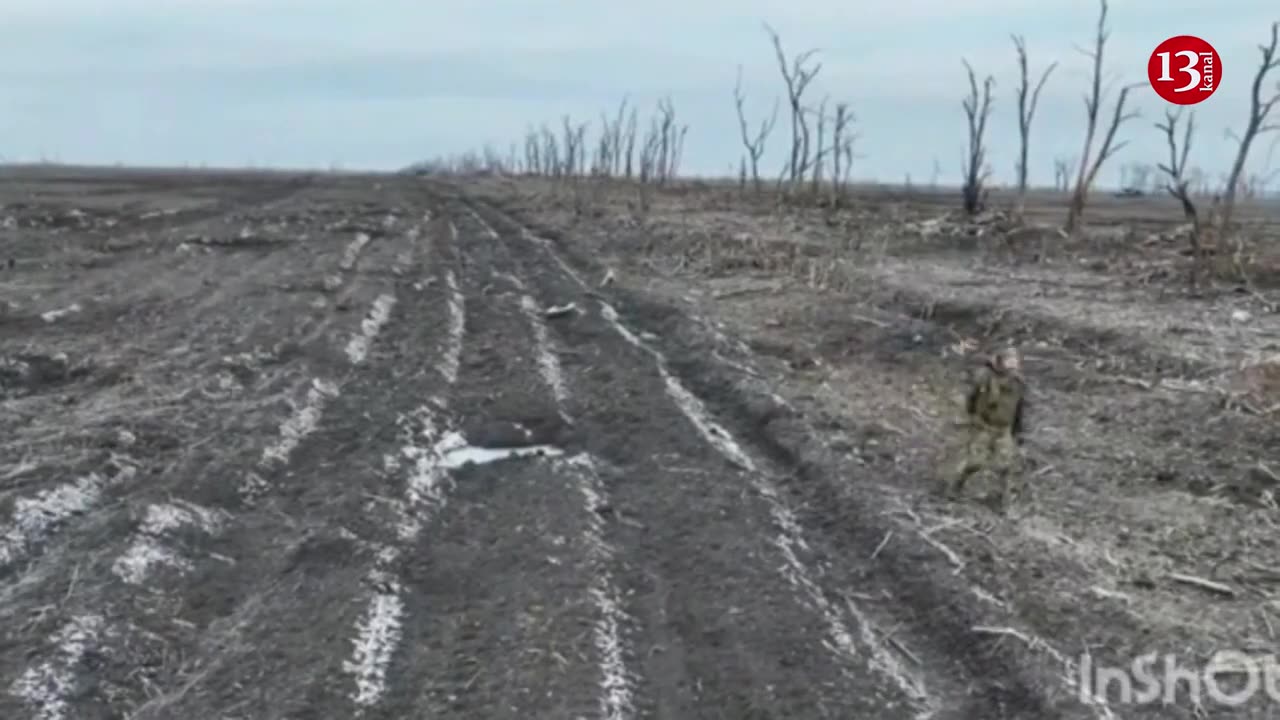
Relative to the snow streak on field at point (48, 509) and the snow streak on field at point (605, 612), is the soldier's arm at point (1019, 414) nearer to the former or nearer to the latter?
the snow streak on field at point (605, 612)

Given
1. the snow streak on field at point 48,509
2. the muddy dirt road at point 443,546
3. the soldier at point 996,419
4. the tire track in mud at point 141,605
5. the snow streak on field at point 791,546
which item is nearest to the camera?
the tire track in mud at point 141,605

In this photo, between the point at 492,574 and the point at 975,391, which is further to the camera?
the point at 975,391

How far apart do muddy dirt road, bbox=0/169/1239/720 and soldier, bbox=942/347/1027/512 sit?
23.3 inches

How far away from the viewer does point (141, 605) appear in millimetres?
5391

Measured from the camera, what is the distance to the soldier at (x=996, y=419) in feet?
22.5

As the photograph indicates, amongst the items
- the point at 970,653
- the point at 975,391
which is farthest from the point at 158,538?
the point at 975,391

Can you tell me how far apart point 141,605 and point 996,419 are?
4118 millimetres

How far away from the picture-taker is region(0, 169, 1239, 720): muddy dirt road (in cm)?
474

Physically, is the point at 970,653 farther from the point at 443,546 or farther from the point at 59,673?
the point at 59,673

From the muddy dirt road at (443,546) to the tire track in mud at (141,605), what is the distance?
0.05 feet

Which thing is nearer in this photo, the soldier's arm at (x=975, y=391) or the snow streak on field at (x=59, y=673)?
the snow streak on field at (x=59, y=673)

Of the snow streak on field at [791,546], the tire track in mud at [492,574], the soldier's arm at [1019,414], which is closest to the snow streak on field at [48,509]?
the tire track in mud at [492,574]

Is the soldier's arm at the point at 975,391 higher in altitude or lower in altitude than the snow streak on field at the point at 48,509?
higher

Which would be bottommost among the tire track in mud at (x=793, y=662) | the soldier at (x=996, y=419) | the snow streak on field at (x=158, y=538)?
the tire track in mud at (x=793, y=662)
